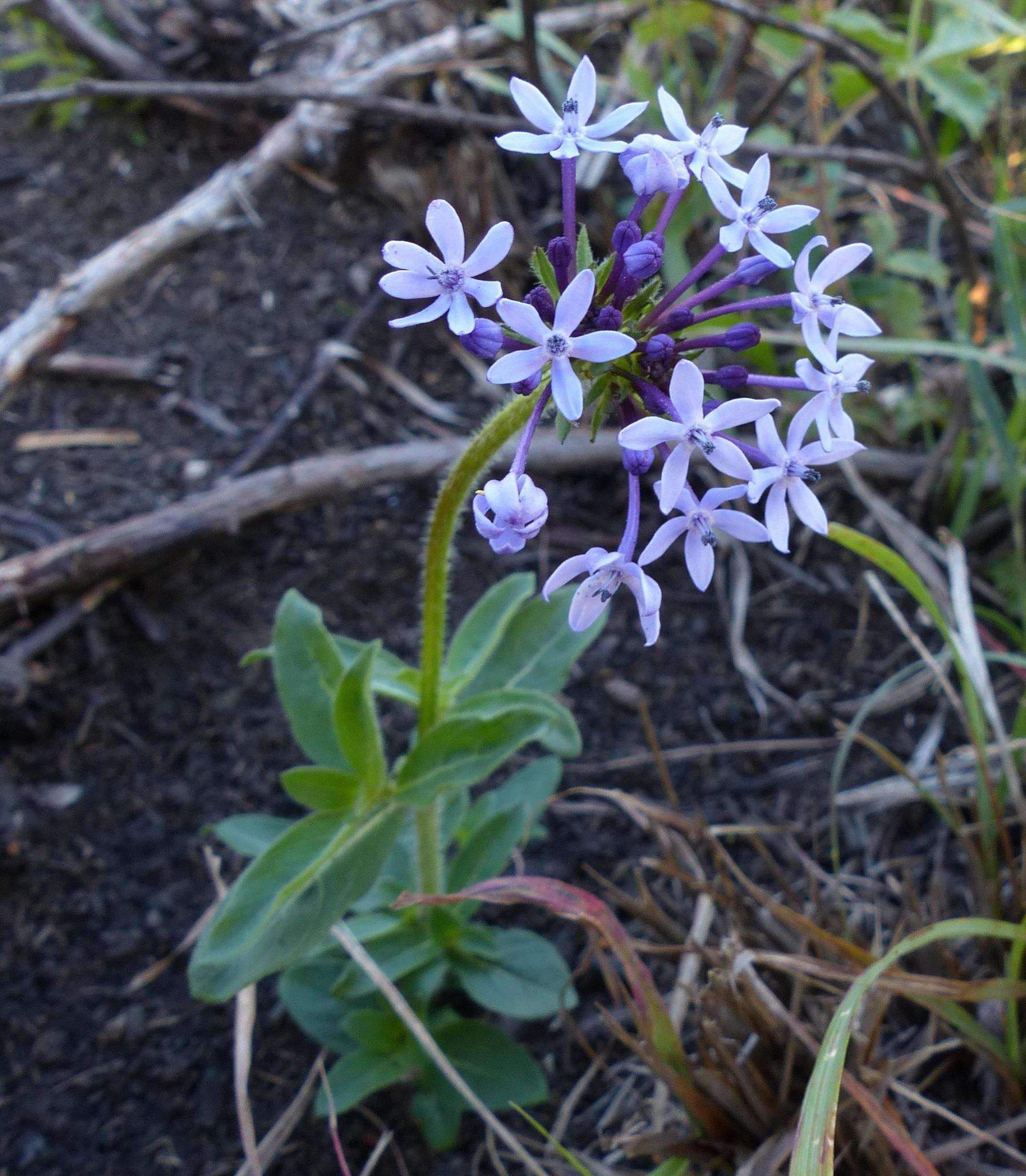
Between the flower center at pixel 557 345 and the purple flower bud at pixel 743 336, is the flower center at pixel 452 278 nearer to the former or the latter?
the flower center at pixel 557 345

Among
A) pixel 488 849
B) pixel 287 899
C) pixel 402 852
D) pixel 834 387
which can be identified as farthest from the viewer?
pixel 402 852

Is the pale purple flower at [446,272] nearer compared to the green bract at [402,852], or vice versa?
the pale purple flower at [446,272]

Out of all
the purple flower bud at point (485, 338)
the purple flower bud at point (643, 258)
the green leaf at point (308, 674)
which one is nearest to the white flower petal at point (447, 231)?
the purple flower bud at point (485, 338)

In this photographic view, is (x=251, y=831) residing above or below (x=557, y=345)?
below

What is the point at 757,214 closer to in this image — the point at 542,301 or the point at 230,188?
the point at 542,301

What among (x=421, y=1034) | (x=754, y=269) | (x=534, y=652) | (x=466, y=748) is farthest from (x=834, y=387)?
(x=421, y=1034)

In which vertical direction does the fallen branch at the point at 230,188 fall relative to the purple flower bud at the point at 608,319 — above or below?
below

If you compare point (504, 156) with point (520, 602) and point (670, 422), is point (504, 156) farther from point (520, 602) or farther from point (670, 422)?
point (670, 422)

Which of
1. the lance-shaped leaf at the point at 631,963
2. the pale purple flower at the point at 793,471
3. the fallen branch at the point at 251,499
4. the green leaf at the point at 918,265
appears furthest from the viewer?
the green leaf at the point at 918,265
